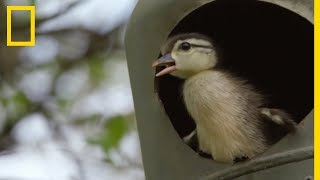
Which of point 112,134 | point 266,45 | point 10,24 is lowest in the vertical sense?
point 112,134

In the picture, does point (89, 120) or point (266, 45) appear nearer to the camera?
point (266, 45)

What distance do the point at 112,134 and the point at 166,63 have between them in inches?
22.4

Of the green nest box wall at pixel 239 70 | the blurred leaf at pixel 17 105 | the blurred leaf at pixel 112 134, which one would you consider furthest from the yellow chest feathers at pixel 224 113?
the blurred leaf at pixel 17 105

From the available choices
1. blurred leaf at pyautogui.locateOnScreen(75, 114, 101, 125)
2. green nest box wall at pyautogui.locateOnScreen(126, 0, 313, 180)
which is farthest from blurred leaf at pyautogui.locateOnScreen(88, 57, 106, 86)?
green nest box wall at pyautogui.locateOnScreen(126, 0, 313, 180)

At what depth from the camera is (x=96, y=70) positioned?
1730mm

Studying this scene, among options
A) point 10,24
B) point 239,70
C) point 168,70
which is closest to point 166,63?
point 168,70

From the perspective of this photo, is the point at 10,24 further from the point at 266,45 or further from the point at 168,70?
the point at 266,45

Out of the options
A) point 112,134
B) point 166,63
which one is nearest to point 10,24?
point 112,134

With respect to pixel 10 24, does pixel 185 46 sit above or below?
below

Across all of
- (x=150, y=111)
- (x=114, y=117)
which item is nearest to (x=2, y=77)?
(x=114, y=117)

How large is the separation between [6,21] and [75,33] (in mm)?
158

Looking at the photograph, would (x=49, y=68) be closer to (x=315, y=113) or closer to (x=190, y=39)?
Result: (x=190, y=39)

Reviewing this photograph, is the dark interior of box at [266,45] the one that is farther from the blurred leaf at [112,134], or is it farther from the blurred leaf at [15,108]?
the blurred leaf at [15,108]

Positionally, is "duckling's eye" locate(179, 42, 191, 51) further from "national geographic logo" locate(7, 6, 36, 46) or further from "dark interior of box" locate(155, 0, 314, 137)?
"national geographic logo" locate(7, 6, 36, 46)
